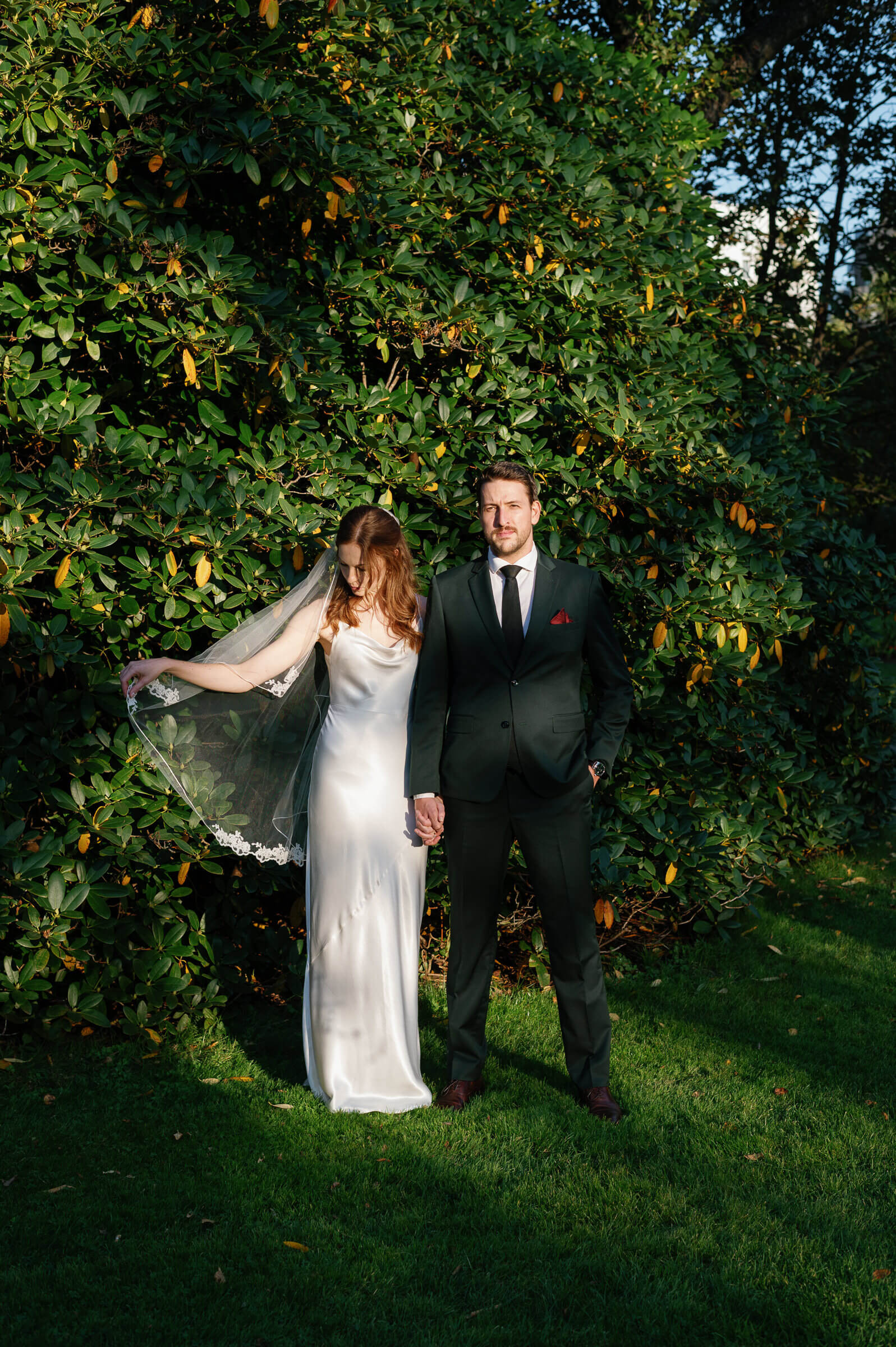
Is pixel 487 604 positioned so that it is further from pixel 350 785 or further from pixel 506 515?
Answer: pixel 350 785

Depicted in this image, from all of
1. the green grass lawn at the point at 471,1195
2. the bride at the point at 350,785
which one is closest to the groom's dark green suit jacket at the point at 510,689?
the bride at the point at 350,785

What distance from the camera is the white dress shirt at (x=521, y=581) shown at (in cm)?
428

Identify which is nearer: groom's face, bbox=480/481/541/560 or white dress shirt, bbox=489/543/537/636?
groom's face, bbox=480/481/541/560

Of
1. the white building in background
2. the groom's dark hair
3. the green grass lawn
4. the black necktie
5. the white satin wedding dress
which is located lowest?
the green grass lawn

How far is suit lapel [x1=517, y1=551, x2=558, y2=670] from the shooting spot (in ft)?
13.8

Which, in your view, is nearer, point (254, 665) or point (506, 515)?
point (506, 515)

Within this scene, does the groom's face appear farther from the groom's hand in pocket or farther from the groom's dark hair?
the groom's hand in pocket

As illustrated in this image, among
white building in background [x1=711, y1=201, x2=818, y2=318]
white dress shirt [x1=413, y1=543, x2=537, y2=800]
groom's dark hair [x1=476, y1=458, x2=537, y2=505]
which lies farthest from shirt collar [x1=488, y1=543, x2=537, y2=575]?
white building in background [x1=711, y1=201, x2=818, y2=318]

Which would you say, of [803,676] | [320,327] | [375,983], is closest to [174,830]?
[375,983]

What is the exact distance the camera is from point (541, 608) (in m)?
4.24

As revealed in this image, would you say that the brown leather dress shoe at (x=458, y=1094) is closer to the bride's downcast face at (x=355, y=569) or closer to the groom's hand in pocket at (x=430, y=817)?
the groom's hand in pocket at (x=430, y=817)

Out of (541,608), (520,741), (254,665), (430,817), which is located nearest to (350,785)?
(430,817)

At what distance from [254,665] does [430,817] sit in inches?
35.7

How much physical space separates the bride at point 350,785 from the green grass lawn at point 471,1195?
0.88 feet
